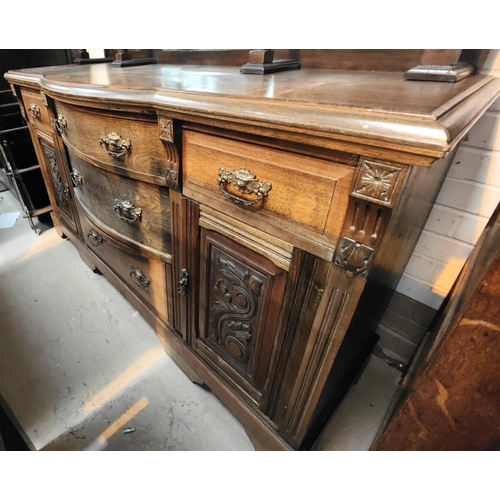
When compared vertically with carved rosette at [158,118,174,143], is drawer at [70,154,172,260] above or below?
below

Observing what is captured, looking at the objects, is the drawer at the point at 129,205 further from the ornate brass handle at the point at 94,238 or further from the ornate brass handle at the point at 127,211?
the ornate brass handle at the point at 94,238

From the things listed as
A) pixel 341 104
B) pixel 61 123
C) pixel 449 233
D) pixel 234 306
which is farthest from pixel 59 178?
pixel 449 233

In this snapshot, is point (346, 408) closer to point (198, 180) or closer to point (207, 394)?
point (207, 394)

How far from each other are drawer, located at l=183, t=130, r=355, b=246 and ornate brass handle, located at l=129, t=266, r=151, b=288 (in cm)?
48

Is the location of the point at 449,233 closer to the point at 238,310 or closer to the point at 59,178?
the point at 238,310

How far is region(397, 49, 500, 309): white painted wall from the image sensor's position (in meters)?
0.69

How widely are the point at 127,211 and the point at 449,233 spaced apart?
88 cm

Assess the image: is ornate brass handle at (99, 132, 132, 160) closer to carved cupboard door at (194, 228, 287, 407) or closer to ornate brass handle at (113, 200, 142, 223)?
ornate brass handle at (113, 200, 142, 223)

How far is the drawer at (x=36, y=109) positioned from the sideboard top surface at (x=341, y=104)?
1.97 feet

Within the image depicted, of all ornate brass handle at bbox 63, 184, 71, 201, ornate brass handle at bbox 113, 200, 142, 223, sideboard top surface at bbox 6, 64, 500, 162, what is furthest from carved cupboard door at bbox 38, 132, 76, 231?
sideboard top surface at bbox 6, 64, 500, 162

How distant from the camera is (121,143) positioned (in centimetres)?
68

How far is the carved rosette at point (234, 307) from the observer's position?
610mm

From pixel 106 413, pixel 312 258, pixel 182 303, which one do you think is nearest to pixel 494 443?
pixel 312 258
